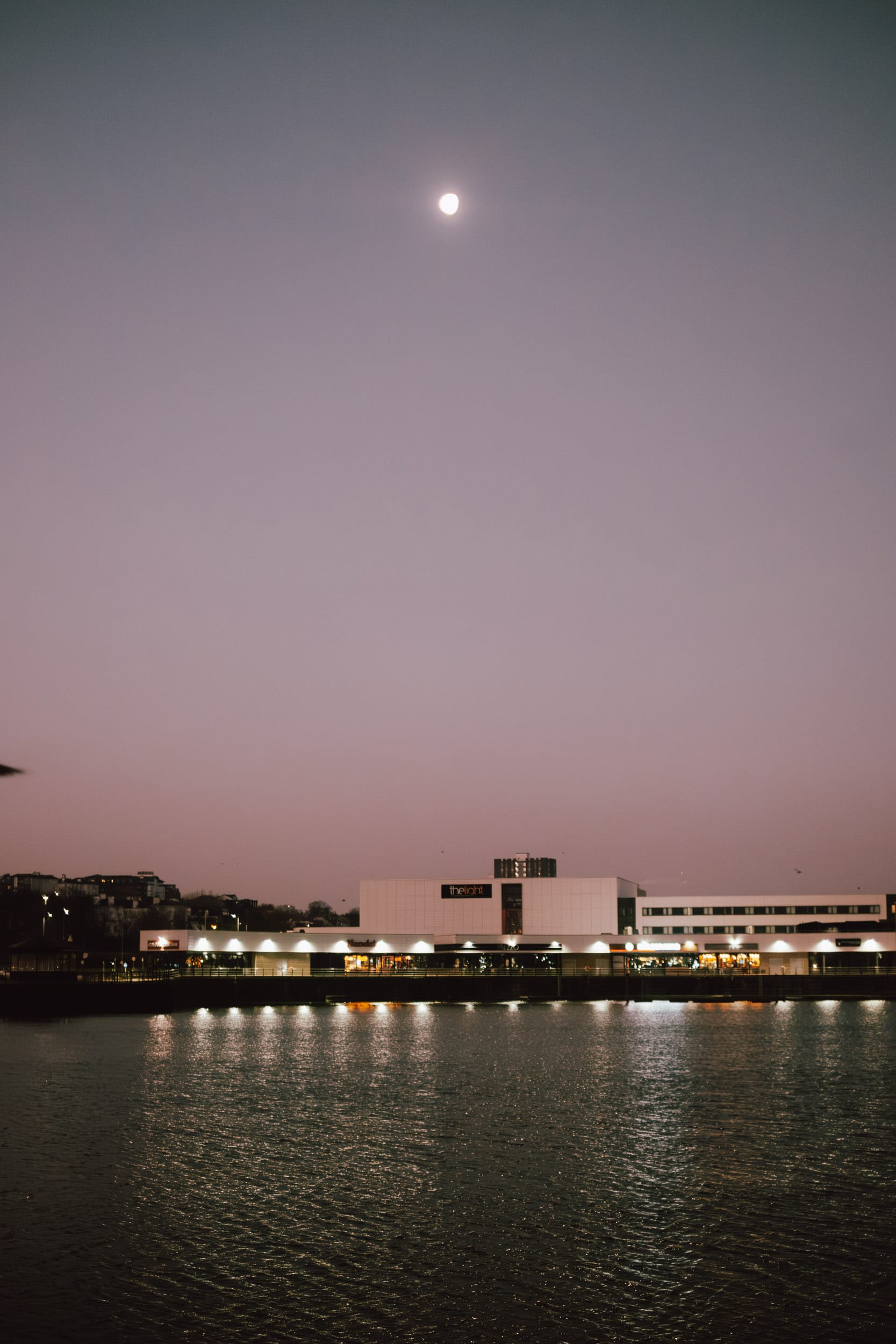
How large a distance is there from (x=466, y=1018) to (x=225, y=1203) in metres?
72.9

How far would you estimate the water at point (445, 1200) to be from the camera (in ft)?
69.6

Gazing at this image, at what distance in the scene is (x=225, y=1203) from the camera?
2909cm

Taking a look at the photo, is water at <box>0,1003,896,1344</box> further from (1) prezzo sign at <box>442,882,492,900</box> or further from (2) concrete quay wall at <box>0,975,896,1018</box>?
(1) prezzo sign at <box>442,882,492,900</box>

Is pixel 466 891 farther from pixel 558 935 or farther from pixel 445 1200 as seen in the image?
pixel 445 1200

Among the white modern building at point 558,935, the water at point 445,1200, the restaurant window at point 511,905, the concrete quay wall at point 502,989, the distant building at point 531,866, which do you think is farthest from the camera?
the distant building at point 531,866

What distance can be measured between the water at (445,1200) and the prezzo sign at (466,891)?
268 ft

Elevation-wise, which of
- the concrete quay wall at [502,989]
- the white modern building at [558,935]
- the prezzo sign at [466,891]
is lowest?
the concrete quay wall at [502,989]

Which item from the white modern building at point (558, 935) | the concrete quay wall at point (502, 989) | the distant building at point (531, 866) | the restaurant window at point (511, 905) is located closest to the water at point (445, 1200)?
the concrete quay wall at point (502, 989)

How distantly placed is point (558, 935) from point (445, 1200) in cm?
11396

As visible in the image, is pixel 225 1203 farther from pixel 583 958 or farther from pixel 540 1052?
pixel 583 958

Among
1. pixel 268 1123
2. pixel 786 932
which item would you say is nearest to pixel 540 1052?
pixel 268 1123

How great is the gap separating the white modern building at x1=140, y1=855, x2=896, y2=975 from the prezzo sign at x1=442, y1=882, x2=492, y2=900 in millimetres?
128

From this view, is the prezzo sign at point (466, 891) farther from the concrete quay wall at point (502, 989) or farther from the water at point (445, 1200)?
the water at point (445, 1200)

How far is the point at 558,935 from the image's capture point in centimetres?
14125
